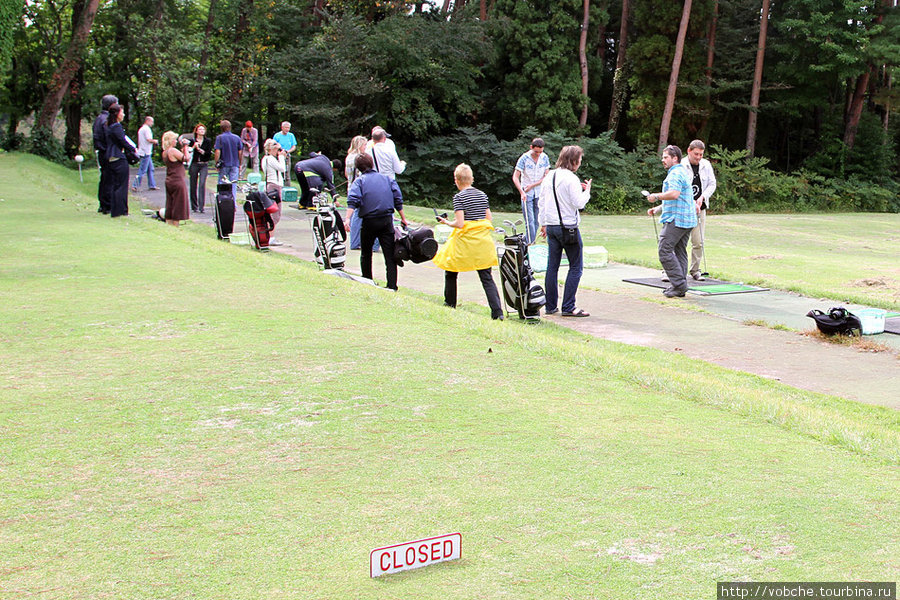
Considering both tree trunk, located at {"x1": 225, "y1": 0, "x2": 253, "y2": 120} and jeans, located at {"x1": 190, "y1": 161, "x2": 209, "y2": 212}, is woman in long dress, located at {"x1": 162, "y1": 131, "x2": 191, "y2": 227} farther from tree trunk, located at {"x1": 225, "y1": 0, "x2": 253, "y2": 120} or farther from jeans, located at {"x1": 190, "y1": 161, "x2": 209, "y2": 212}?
tree trunk, located at {"x1": 225, "y1": 0, "x2": 253, "y2": 120}

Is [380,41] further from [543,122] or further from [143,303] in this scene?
[143,303]

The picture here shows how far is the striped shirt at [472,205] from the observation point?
10039mm

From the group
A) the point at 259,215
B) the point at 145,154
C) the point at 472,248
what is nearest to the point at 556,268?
the point at 472,248

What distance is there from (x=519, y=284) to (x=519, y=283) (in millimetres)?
13

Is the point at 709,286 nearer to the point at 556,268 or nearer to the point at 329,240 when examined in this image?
the point at 556,268

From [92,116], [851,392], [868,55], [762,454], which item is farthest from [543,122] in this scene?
[762,454]

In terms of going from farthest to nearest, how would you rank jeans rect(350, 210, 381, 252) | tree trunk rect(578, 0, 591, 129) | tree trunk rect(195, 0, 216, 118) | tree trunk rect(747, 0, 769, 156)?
tree trunk rect(747, 0, 769, 156), tree trunk rect(578, 0, 591, 129), tree trunk rect(195, 0, 216, 118), jeans rect(350, 210, 381, 252)

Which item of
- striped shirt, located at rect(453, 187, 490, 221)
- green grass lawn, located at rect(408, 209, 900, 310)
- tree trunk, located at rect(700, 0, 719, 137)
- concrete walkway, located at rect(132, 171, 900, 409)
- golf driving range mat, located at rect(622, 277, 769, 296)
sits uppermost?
tree trunk, located at rect(700, 0, 719, 137)

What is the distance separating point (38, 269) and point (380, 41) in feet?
82.2

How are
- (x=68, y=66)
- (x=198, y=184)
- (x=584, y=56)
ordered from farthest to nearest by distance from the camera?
1. (x=584, y=56)
2. (x=68, y=66)
3. (x=198, y=184)

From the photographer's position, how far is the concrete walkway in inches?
314

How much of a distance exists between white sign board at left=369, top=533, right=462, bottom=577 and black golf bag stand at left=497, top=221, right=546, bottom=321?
22.6 ft

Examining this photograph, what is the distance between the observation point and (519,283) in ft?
33.8

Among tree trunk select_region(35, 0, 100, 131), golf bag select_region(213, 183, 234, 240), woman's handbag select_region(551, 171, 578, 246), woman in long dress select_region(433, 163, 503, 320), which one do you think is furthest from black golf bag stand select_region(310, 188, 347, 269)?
tree trunk select_region(35, 0, 100, 131)
